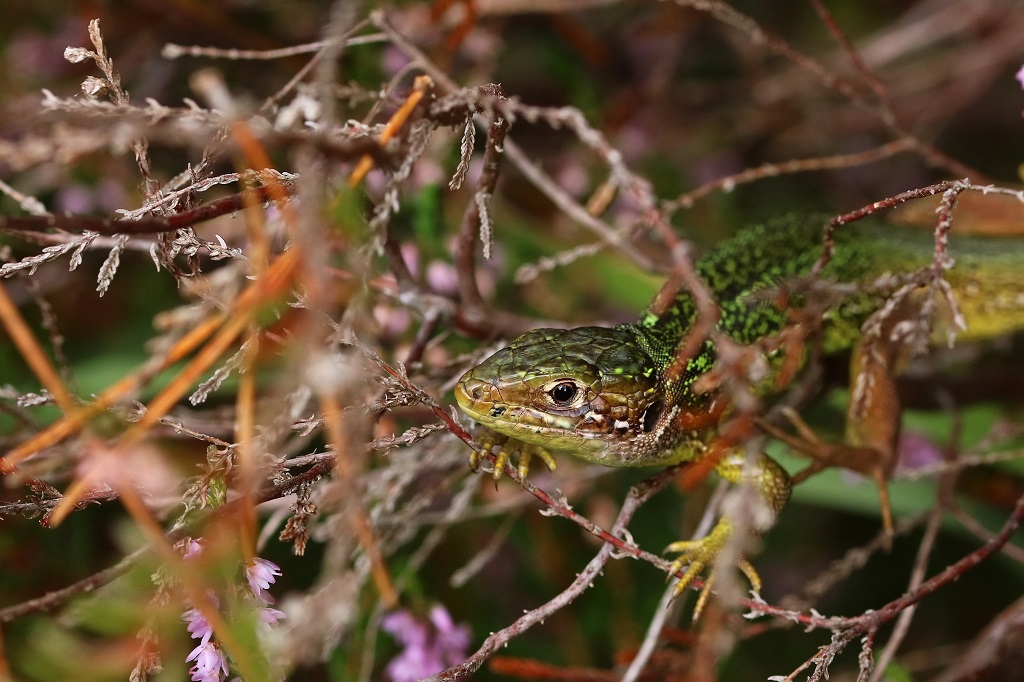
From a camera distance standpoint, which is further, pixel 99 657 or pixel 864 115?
pixel 864 115

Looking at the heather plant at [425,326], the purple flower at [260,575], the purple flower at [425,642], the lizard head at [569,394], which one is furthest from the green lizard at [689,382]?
the purple flower at [425,642]

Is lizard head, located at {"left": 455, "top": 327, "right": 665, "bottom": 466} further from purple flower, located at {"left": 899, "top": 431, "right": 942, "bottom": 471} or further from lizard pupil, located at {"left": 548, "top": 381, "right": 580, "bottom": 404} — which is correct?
purple flower, located at {"left": 899, "top": 431, "right": 942, "bottom": 471}

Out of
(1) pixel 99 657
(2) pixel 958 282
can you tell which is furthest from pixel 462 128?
(2) pixel 958 282

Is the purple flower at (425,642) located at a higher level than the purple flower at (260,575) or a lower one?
lower

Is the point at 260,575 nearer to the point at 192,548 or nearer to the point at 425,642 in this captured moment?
the point at 192,548

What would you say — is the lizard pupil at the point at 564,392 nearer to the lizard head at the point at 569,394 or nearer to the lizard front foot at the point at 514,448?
the lizard head at the point at 569,394

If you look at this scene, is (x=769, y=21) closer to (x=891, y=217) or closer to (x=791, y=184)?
(x=791, y=184)

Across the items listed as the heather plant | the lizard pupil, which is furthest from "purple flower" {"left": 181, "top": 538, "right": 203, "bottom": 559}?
the lizard pupil
